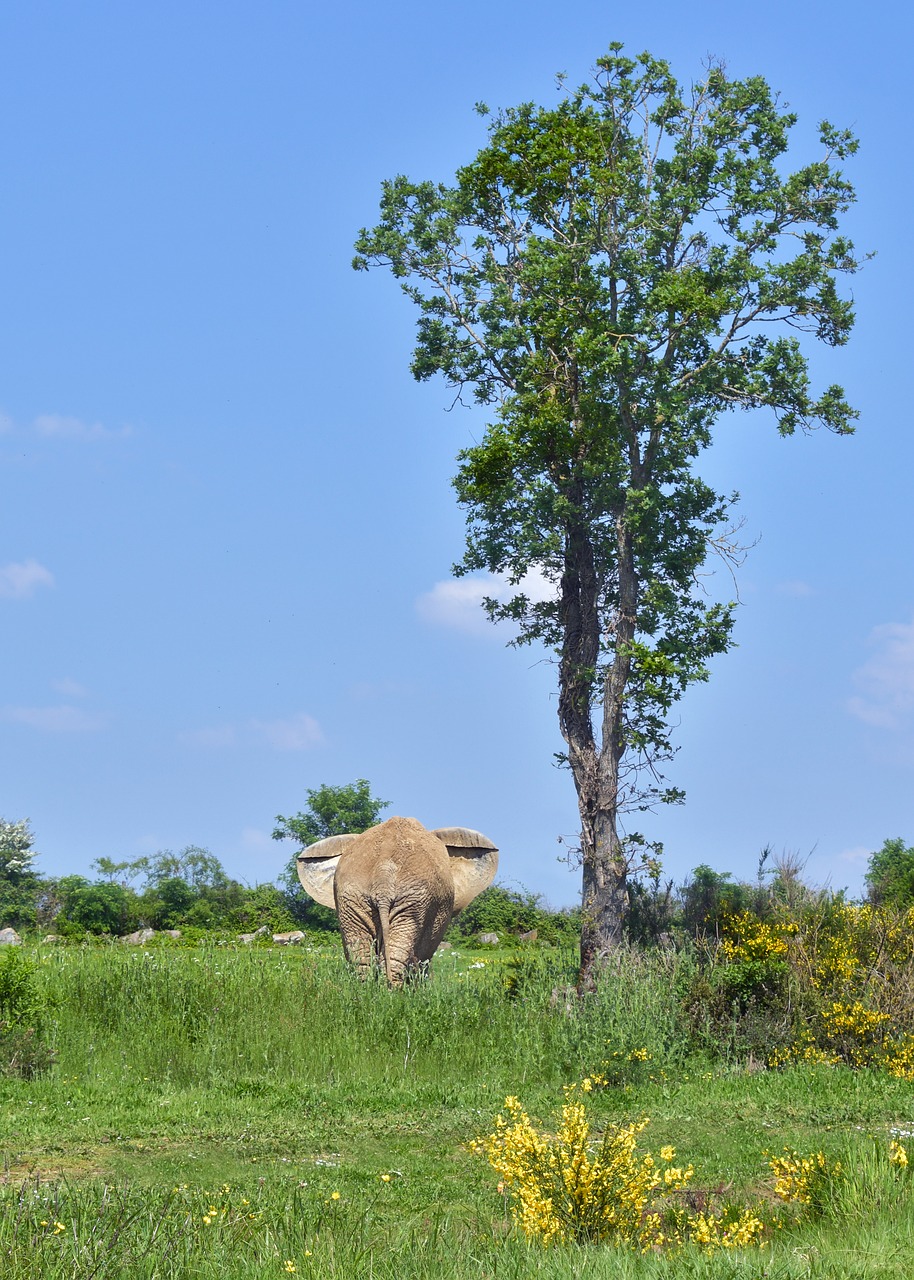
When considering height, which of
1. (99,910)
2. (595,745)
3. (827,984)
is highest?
(595,745)

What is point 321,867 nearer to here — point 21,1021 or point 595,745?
point 595,745

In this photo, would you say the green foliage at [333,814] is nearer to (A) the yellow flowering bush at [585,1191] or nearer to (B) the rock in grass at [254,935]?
(B) the rock in grass at [254,935]

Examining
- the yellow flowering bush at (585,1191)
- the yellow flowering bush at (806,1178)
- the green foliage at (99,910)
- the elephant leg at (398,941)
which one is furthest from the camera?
the green foliage at (99,910)

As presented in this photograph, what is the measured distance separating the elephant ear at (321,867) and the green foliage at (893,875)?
892cm

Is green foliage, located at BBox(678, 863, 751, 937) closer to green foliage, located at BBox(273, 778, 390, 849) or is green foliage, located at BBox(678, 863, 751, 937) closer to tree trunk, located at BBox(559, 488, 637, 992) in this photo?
tree trunk, located at BBox(559, 488, 637, 992)

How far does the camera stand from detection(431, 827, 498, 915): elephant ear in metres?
21.3

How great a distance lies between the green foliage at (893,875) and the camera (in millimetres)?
22688

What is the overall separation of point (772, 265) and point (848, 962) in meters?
11.5

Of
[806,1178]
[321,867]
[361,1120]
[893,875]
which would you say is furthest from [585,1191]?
[893,875]

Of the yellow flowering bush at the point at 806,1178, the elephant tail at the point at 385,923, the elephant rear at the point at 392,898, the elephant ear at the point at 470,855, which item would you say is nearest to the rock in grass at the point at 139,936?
the elephant ear at the point at 470,855

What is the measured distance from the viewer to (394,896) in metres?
19.1

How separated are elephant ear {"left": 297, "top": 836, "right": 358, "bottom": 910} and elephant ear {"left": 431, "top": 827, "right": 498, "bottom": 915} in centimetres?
159

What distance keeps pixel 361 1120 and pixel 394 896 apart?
6.55 metres

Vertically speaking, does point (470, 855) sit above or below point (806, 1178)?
above
